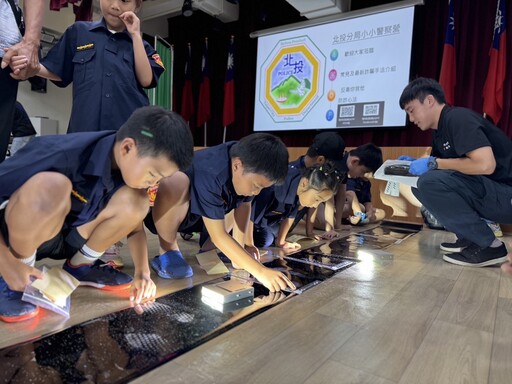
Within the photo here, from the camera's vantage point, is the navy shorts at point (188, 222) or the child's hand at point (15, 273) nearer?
the child's hand at point (15, 273)

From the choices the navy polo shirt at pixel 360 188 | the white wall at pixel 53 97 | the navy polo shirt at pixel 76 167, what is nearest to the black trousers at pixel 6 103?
the navy polo shirt at pixel 76 167

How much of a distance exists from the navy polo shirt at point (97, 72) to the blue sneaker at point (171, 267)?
0.49 m

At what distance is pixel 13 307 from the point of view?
77 cm

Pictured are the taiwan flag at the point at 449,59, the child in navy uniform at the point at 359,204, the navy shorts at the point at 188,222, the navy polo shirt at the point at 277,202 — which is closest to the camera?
the navy shorts at the point at 188,222

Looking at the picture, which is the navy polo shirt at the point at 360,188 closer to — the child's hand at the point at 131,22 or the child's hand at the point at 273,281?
the child's hand at the point at 273,281

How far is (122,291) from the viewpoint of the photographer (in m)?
0.99

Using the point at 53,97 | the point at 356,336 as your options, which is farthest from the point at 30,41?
the point at 53,97

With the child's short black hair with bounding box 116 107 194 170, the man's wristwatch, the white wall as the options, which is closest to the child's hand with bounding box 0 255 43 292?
the child's short black hair with bounding box 116 107 194 170

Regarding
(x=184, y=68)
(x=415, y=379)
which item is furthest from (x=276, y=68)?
(x=415, y=379)

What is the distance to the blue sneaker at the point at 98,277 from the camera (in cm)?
100

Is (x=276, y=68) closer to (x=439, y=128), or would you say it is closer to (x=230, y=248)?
(x=439, y=128)

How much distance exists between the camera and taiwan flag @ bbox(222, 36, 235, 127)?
15.1 ft

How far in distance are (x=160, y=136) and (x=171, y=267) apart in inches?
20.0

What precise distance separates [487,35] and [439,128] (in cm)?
231
